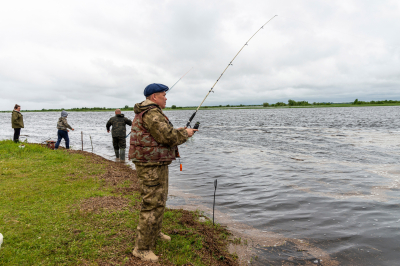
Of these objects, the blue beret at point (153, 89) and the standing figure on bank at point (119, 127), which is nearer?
the blue beret at point (153, 89)

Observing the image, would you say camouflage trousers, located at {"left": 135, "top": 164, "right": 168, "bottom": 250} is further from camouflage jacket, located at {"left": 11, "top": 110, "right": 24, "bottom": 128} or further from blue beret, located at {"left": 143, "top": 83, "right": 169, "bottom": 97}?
camouflage jacket, located at {"left": 11, "top": 110, "right": 24, "bottom": 128}

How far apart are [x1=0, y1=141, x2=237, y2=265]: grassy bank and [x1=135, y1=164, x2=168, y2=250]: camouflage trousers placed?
1.43 feet

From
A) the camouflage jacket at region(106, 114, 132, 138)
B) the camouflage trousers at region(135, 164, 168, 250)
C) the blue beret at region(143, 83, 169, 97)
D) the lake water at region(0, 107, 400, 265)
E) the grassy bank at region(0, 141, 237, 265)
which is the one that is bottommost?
the lake water at region(0, 107, 400, 265)

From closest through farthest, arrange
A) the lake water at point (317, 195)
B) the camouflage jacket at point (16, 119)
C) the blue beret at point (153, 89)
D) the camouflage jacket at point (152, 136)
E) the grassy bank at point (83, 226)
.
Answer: the camouflage jacket at point (152, 136) < the blue beret at point (153, 89) < the grassy bank at point (83, 226) < the lake water at point (317, 195) < the camouflage jacket at point (16, 119)

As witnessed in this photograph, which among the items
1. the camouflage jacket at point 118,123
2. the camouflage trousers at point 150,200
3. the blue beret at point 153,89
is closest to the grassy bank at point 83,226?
the camouflage trousers at point 150,200

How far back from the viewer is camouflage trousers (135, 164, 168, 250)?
4.20 meters

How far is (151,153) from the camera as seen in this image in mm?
4137

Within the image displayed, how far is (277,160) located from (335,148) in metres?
7.11

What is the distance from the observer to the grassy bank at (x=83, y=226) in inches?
179

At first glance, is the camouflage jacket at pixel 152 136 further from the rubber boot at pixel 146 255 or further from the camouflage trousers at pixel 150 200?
the rubber boot at pixel 146 255

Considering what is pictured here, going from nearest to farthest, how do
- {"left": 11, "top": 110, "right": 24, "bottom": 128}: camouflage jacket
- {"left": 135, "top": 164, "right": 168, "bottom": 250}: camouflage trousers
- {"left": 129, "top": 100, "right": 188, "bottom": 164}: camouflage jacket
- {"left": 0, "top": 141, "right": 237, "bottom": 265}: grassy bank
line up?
{"left": 129, "top": 100, "right": 188, "bottom": 164}: camouflage jacket, {"left": 135, "top": 164, "right": 168, "bottom": 250}: camouflage trousers, {"left": 0, "top": 141, "right": 237, "bottom": 265}: grassy bank, {"left": 11, "top": 110, "right": 24, "bottom": 128}: camouflage jacket

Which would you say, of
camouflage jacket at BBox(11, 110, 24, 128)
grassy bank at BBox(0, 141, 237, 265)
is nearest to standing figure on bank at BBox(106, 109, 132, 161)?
grassy bank at BBox(0, 141, 237, 265)

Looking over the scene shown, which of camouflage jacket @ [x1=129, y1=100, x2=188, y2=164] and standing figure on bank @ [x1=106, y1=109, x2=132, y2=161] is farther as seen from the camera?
standing figure on bank @ [x1=106, y1=109, x2=132, y2=161]

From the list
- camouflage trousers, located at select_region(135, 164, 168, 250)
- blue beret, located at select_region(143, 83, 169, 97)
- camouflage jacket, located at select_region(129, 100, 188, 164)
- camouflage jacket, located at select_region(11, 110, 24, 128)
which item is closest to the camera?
camouflage jacket, located at select_region(129, 100, 188, 164)
